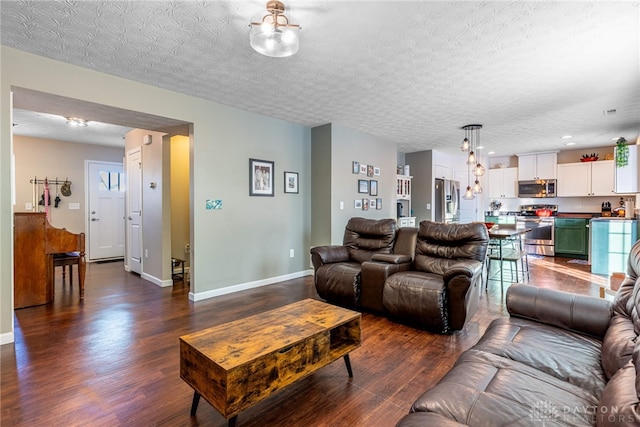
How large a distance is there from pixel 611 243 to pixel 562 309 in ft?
14.9

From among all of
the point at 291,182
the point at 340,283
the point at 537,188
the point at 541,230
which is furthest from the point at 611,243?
the point at 291,182

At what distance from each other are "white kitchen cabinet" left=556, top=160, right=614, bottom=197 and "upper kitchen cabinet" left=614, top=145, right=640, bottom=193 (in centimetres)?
195

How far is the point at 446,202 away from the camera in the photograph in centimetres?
768

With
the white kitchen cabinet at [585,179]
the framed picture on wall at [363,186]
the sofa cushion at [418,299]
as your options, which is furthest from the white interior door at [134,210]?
the white kitchen cabinet at [585,179]

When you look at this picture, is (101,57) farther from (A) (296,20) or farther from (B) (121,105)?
(A) (296,20)

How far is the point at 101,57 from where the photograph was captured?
2.73 meters

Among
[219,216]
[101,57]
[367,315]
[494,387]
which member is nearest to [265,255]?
[219,216]

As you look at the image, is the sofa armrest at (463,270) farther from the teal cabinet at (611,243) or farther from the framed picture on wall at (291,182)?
the teal cabinet at (611,243)

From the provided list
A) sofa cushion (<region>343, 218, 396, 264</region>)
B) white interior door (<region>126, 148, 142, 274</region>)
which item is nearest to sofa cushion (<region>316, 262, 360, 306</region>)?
sofa cushion (<region>343, 218, 396, 264</region>)

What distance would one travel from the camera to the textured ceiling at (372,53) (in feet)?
6.91

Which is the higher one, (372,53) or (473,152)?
(372,53)

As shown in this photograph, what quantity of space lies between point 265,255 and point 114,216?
14.7ft

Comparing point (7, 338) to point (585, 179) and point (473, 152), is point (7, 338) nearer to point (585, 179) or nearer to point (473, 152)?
point (473, 152)

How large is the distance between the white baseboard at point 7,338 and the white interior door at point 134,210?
96.6 inches
